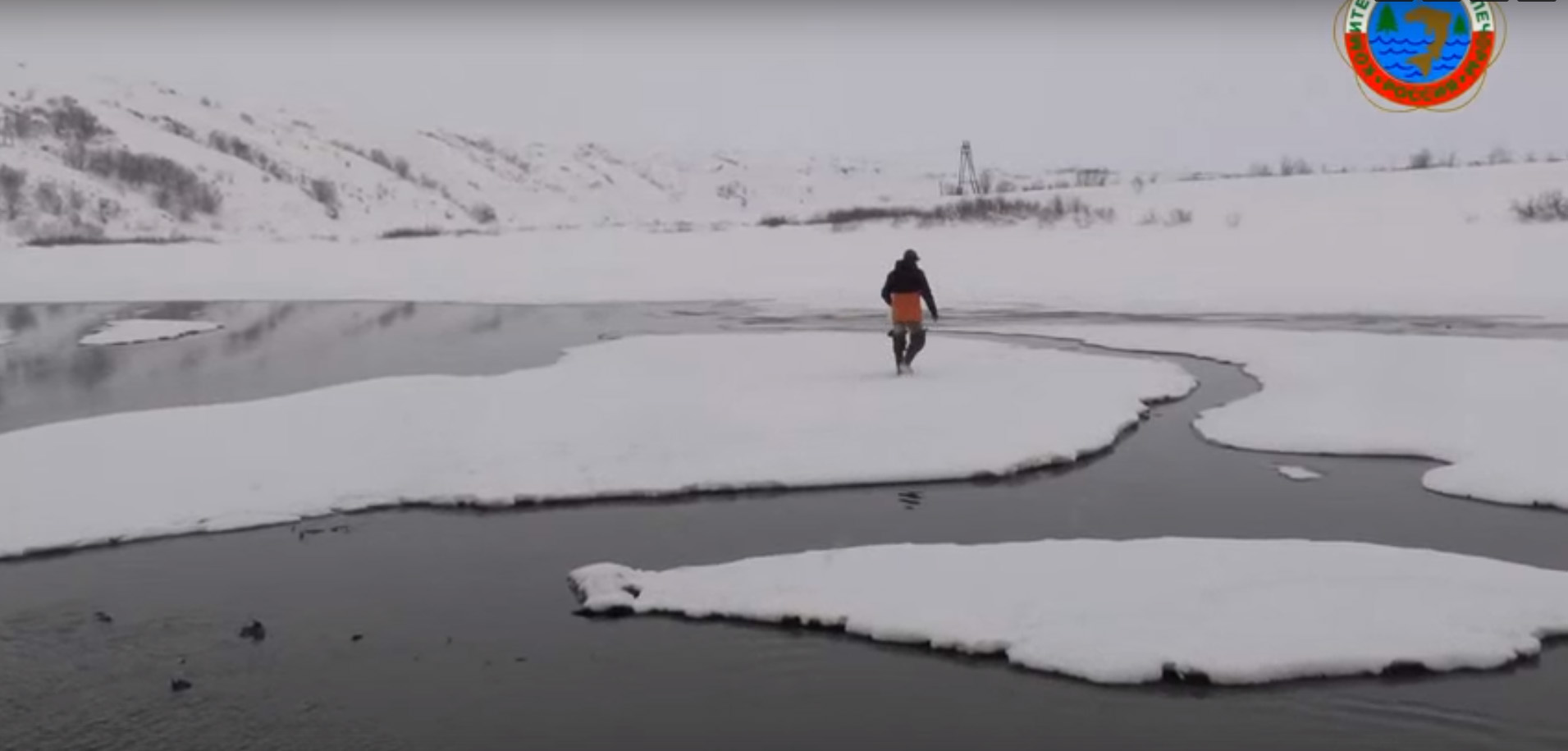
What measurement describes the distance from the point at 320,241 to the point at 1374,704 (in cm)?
6052

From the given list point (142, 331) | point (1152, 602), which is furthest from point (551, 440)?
point (142, 331)

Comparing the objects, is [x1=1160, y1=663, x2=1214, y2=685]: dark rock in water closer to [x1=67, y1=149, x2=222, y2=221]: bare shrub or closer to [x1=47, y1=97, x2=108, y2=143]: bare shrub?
[x1=67, y1=149, x2=222, y2=221]: bare shrub

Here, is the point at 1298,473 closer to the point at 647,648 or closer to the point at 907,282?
the point at 907,282

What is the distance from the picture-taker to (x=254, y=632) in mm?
8336

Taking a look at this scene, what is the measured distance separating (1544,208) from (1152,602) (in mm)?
36891

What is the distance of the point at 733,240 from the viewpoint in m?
51.8

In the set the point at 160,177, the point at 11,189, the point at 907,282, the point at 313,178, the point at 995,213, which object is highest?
the point at 160,177

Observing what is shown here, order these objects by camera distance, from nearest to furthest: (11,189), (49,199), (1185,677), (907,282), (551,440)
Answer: (1185,677) → (551,440) → (907,282) → (11,189) → (49,199)

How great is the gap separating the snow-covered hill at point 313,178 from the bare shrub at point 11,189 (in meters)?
0.09

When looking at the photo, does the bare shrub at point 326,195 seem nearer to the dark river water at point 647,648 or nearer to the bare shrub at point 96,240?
the bare shrub at point 96,240

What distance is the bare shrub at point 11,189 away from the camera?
6970 centimetres

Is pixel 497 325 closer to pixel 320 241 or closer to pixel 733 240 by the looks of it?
pixel 733 240

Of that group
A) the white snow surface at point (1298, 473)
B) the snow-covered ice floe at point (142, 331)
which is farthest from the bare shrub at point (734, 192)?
the white snow surface at point (1298, 473)

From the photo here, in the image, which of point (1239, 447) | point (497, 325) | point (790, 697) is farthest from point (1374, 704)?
point (497, 325)
